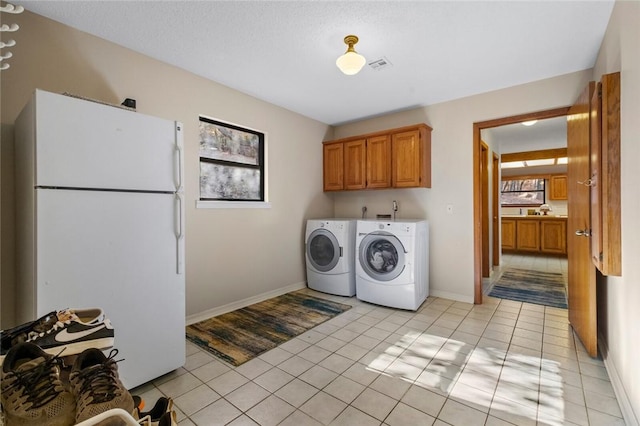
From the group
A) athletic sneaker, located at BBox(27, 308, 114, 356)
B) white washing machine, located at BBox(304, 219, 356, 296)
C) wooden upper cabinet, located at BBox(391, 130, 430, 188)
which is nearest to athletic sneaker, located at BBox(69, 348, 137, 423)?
athletic sneaker, located at BBox(27, 308, 114, 356)

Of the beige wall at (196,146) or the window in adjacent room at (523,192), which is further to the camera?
the window in adjacent room at (523,192)

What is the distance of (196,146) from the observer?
2879mm

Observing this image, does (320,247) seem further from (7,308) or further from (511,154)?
(511,154)

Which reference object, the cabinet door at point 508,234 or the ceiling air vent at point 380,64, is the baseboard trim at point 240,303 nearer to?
the ceiling air vent at point 380,64

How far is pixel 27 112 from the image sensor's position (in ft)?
5.25

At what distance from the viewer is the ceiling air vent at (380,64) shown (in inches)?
102

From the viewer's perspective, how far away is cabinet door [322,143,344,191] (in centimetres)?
427

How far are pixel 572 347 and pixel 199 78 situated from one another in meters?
4.15

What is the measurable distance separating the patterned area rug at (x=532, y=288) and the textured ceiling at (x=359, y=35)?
2565 millimetres

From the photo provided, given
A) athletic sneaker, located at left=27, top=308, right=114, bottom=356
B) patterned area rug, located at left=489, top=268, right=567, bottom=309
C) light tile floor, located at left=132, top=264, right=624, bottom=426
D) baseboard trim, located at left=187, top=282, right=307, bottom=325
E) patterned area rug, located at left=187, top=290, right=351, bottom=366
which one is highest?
athletic sneaker, located at left=27, top=308, right=114, bottom=356

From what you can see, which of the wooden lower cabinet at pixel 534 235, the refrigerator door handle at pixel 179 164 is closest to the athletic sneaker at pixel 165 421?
the refrigerator door handle at pixel 179 164

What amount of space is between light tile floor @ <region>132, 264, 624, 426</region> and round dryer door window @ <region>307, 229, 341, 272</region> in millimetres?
1063

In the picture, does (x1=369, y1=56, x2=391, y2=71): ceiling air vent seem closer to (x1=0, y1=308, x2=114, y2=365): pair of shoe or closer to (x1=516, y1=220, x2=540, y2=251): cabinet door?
(x1=0, y1=308, x2=114, y2=365): pair of shoe

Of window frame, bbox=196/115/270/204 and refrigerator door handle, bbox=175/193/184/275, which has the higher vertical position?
window frame, bbox=196/115/270/204
